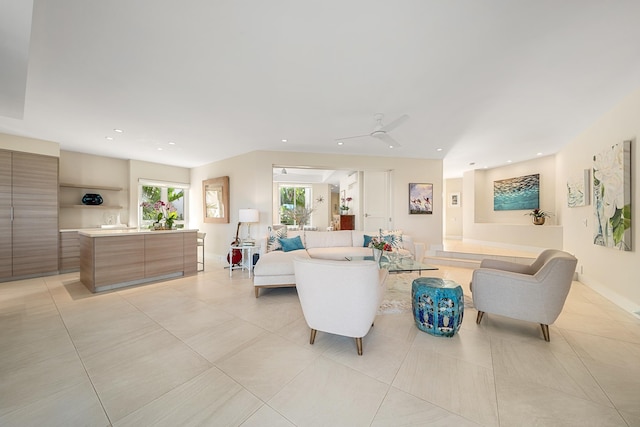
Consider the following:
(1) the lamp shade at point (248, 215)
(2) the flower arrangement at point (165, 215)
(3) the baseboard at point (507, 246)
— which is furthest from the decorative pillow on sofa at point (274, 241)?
(3) the baseboard at point (507, 246)

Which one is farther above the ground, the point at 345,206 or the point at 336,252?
the point at 345,206

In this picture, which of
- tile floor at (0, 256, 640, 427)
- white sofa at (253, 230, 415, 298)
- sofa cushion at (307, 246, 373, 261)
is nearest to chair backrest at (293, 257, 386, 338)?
tile floor at (0, 256, 640, 427)

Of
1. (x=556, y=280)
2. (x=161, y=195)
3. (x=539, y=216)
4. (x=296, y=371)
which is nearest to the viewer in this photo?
(x=296, y=371)

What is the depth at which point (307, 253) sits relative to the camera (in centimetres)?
443

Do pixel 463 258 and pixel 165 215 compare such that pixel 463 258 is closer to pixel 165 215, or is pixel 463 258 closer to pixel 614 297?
pixel 614 297

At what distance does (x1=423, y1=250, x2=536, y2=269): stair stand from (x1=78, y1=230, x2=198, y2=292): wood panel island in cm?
556

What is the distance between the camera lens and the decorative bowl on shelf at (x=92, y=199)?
213 inches

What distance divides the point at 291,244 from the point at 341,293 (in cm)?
274

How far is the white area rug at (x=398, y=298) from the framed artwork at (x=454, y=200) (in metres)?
6.09

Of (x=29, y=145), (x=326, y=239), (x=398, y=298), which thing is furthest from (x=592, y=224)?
(x=29, y=145)

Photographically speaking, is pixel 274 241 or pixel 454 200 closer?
pixel 274 241

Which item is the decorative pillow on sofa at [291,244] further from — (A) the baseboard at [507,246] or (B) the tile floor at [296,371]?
(A) the baseboard at [507,246]

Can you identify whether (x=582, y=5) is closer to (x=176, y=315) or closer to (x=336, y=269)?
(x=336, y=269)

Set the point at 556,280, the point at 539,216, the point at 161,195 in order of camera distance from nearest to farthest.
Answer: the point at 556,280, the point at 539,216, the point at 161,195
